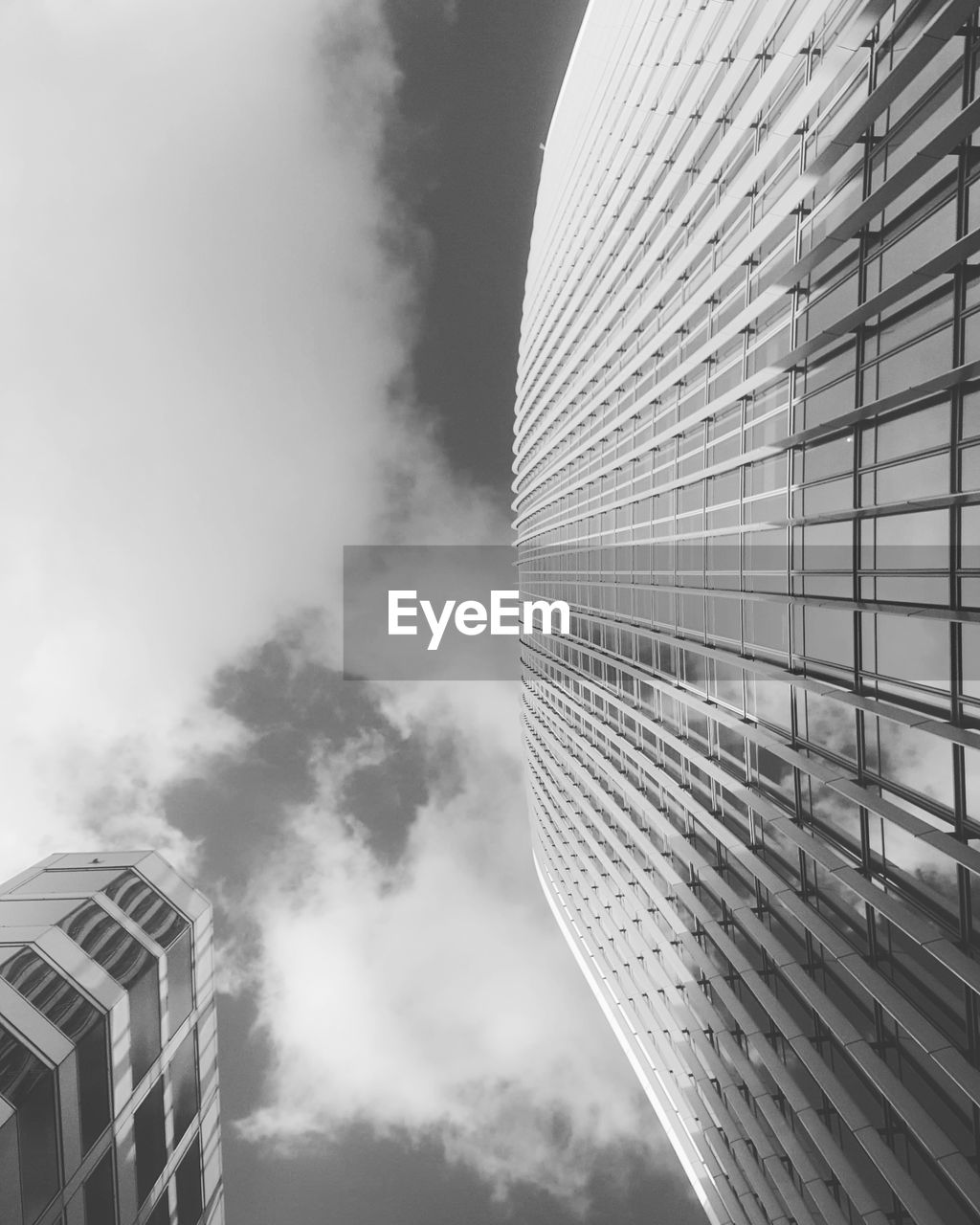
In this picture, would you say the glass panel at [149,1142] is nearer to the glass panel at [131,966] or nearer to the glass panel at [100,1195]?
the glass panel at [131,966]

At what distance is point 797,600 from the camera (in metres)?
20.2

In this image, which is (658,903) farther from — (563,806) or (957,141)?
(957,141)

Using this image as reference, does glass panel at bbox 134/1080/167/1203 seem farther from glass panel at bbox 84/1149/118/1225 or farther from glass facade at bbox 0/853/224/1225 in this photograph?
glass panel at bbox 84/1149/118/1225

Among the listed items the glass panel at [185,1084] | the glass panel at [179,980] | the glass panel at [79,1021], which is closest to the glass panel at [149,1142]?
the glass panel at [185,1084]

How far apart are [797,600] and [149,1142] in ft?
80.2

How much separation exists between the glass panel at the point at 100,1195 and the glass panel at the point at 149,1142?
4.46 feet

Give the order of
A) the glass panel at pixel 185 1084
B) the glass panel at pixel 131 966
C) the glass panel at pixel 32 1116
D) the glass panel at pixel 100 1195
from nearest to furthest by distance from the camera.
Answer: the glass panel at pixel 32 1116
the glass panel at pixel 100 1195
the glass panel at pixel 131 966
the glass panel at pixel 185 1084

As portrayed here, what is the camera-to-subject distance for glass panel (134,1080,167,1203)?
16656 millimetres

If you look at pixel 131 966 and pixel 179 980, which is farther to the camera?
pixel 179 980

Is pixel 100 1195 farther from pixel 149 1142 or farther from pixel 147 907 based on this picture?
pixel 147 907

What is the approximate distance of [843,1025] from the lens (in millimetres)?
17109

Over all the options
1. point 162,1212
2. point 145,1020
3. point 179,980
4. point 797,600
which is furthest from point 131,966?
point 797,600

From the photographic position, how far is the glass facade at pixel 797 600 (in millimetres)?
14578

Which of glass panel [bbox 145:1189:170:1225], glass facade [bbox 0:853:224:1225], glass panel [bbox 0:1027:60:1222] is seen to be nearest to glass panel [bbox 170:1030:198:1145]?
glass facade [bbox 0:853:224:1225]
